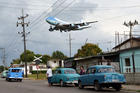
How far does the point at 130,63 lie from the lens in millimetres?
25562

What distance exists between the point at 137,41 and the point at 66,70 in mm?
28081

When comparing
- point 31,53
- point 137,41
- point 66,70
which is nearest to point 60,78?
point 66,70

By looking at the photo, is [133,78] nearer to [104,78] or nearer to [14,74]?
[104,78]

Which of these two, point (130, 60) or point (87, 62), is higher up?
point (130, 60)

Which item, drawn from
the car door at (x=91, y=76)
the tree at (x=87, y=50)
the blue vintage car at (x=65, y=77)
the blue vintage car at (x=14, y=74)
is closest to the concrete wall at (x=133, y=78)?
the blue vintage car at (x=65, y=77)

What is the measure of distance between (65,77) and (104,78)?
5.83 metres

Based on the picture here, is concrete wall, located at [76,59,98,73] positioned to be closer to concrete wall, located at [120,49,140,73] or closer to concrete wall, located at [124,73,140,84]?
concrete wall, located at [120,49,140,73]

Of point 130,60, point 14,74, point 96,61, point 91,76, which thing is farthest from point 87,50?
point 91,76

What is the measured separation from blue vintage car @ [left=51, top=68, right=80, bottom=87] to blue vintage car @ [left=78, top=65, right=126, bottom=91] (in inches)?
123

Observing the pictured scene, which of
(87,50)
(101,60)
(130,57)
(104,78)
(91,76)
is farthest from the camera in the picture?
(87,50)

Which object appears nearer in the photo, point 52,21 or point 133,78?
point 133,78

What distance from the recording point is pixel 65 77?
21594 millimetres

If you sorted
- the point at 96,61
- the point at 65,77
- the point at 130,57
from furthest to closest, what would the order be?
the point at 96,61
the point at 130,57
the point at 65,77

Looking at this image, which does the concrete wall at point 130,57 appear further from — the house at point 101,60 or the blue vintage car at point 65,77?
the blue vintage car at point 65,77
